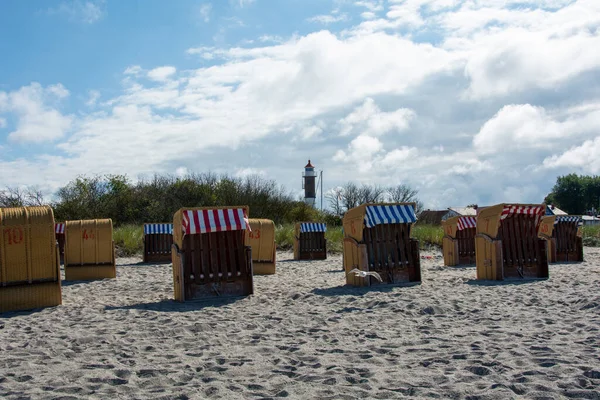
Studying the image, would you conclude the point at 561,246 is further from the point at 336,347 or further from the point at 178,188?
the point at 178,188

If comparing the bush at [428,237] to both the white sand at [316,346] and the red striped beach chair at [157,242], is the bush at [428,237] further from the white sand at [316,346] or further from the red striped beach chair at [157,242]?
the white sand at [316,346]

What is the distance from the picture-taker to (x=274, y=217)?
39312 millimetres

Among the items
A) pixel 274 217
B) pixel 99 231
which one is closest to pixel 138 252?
pixel 99 231

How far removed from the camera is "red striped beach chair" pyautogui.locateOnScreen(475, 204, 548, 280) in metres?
12.4

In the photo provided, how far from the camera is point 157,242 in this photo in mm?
21141

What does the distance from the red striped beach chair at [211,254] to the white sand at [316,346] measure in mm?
485

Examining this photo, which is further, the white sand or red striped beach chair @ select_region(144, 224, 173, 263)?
red striped beach chair @ select_region(144, 224, 173, 263)

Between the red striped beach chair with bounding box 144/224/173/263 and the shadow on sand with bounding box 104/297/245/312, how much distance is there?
439 inches

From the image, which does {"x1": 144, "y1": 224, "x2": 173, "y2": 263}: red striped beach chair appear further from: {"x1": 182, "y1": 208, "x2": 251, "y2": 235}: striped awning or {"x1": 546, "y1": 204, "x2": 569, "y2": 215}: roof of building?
{"x1": 546, "y1": 204, "x2": 569, "y2": 215}: roof of building

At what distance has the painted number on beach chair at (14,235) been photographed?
30.2 ft

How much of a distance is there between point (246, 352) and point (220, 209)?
4.55 m

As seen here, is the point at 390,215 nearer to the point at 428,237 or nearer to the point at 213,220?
the point at 213,220

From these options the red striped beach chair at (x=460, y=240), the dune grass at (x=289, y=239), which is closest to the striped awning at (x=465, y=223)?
the red striped beach chair at (x=460, y=240)

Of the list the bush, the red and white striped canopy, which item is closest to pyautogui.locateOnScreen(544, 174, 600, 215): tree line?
the bush
